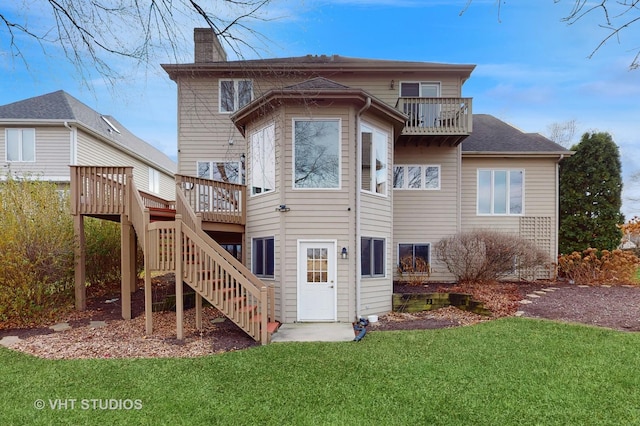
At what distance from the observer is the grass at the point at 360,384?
3639mm

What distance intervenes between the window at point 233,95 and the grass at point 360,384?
8264mm


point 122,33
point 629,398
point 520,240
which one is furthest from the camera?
point 520,240

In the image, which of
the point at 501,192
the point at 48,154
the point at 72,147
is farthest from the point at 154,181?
the point at 501,192

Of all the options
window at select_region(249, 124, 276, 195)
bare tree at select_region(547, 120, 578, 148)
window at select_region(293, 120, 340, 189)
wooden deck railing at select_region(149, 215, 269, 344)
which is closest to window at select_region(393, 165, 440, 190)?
window at select_region(293, 120, 340, 189)

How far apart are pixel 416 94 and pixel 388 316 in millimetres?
7637

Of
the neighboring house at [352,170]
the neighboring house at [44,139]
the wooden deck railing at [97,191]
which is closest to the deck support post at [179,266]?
the neighboring house at [352,170]

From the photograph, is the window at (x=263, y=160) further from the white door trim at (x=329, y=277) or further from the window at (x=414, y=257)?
the window at (x=414, y=257)

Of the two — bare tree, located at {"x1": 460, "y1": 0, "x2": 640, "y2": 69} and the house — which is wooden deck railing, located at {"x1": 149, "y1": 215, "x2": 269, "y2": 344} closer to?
the house

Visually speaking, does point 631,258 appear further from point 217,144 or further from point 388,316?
point 217,144

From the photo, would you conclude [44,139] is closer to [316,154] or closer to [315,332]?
[316,154]

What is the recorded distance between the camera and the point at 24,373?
188 inches

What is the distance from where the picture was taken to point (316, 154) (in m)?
8.10

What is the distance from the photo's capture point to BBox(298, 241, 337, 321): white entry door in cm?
796

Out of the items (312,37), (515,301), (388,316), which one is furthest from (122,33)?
(515,301)
